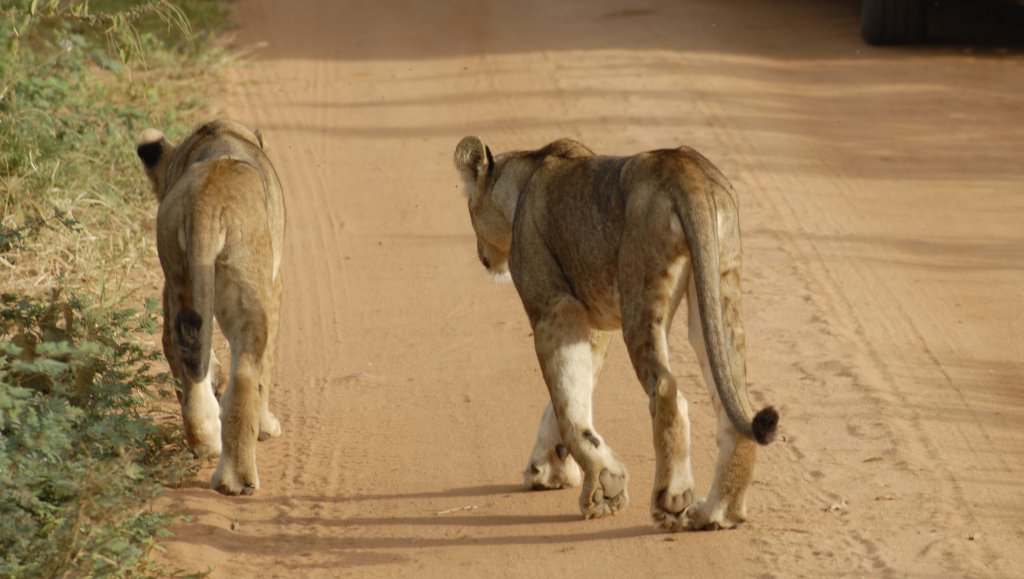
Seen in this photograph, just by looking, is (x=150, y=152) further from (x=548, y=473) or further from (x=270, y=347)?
(x=548, y=473)

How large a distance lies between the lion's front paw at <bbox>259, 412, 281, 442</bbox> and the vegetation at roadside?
1.26ft

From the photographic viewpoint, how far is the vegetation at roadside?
4.62 m

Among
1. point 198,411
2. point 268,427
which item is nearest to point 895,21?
point 268,427

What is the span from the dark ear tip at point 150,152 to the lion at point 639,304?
183cm

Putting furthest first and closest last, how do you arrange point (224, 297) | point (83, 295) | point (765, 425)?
1. point (83, 295)
2. point (224, 297)
3. point (765, 425)

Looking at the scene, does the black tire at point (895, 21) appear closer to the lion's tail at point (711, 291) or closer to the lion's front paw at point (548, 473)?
the lion's front paw at point (548, 473)

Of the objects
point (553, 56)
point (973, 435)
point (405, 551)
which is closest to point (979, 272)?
point (973, 435)

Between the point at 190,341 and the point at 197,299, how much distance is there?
0.16m

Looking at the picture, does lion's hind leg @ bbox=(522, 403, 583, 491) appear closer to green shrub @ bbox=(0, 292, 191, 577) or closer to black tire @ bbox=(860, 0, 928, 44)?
green shrub @ bbox=(0, 292, 191, 577)

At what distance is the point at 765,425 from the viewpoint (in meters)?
4.55

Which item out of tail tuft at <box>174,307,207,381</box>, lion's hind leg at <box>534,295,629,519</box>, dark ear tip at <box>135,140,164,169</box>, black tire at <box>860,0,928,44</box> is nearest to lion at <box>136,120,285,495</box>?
tail tuft at <box>174,307,207,381</box>

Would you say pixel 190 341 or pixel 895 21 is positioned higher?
pixel 190 341

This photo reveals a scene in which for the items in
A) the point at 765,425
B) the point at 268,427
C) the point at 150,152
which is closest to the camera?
the point at 765,425

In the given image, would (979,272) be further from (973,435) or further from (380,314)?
(380,314)
